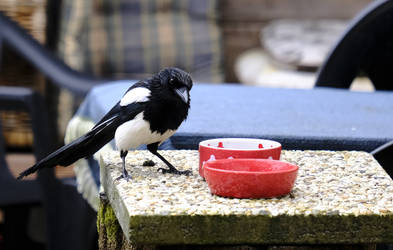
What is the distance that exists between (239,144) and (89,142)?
0.77 feet

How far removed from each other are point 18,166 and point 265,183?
8.59 feet

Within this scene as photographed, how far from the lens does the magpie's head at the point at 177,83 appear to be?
3.85ft

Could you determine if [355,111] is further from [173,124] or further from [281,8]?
[281,8]

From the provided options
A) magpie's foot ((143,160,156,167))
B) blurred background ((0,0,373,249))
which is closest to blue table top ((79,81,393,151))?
magpie's foot ((143,160,156,167))

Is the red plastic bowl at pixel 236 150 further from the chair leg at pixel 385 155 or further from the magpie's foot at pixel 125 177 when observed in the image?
the chair leg at pixel 385 155

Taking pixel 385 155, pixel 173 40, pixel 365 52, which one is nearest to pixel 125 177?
pixel 385 155

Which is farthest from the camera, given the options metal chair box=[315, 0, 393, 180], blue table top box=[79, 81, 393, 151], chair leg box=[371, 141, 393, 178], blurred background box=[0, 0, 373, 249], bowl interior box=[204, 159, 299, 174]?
blurred background box=[0, 0, 373, 249]

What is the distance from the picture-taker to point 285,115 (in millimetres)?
1742

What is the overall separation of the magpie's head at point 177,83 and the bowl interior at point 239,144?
74mm

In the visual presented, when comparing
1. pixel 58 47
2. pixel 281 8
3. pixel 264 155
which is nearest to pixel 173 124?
pixel 264 155

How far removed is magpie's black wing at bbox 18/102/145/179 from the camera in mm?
1220

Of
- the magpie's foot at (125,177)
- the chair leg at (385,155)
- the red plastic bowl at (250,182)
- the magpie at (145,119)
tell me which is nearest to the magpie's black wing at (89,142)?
the magpie at (145,119)

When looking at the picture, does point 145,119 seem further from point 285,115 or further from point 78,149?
point 285,115

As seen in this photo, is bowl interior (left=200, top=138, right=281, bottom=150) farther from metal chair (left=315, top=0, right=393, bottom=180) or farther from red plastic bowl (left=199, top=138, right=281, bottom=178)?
metal chair (left=315, top=0, right=393, bottom=180)
